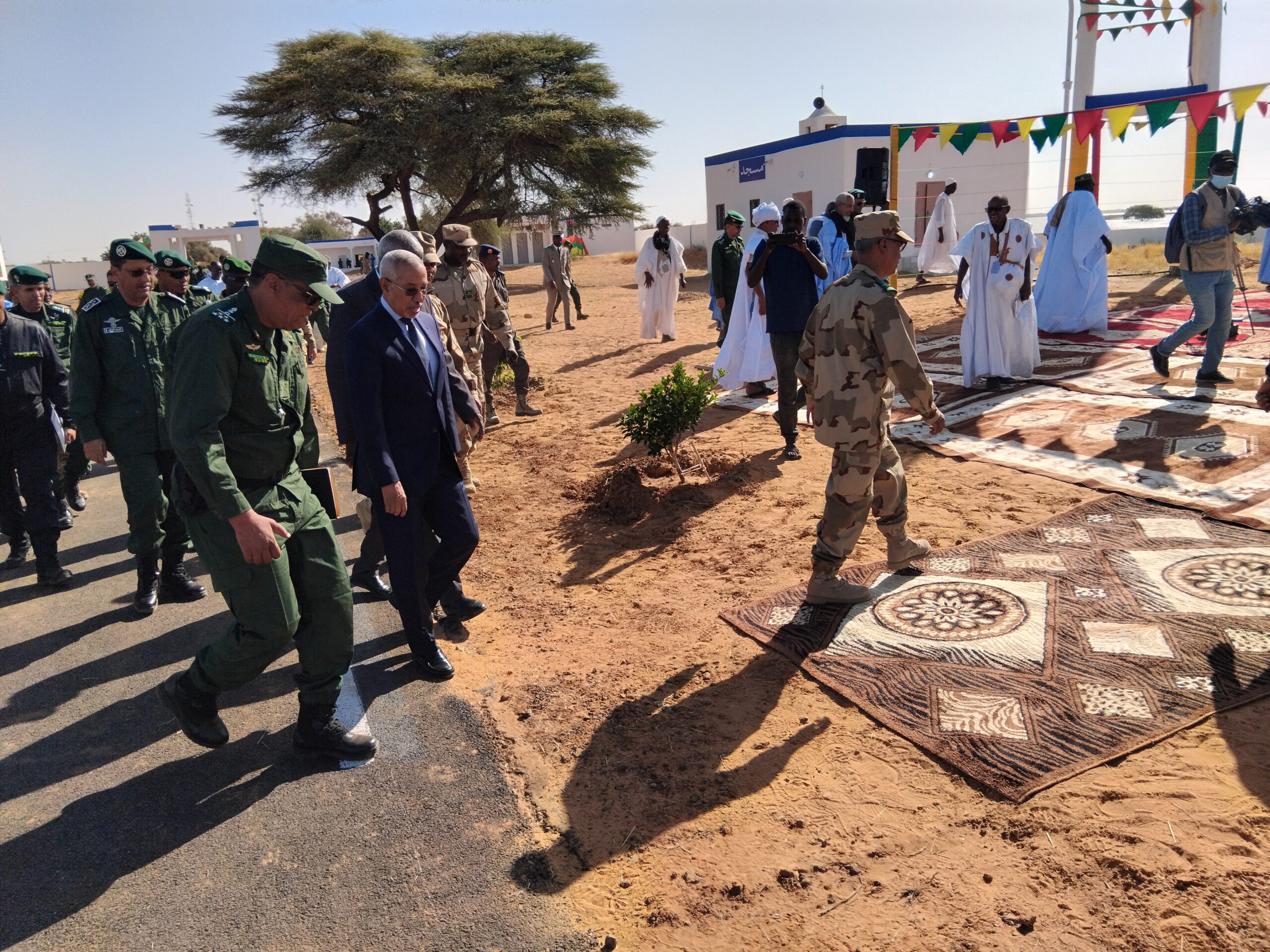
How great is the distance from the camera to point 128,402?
15.5 feet

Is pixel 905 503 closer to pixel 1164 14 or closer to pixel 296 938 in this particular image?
pixel 296 938

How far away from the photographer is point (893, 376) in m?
3.97

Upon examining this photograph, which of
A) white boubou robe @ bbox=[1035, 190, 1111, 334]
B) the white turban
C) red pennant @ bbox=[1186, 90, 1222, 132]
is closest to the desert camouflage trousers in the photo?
the white turban

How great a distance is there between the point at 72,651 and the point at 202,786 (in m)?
1.78

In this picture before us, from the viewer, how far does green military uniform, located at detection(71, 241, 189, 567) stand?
4.63 meters

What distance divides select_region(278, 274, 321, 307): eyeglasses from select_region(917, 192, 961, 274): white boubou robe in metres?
17.0

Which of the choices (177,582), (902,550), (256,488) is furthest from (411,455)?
(902,550)

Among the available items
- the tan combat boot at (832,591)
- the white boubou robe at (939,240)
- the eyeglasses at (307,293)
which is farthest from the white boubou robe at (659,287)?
the eyeglasses at (307,293)

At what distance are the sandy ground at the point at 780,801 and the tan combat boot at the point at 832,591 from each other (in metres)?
0.39

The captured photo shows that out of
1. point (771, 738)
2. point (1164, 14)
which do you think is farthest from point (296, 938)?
point (1164, 14)

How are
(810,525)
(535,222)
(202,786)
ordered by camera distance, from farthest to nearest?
(535,222)
(810,525)
(202,786)

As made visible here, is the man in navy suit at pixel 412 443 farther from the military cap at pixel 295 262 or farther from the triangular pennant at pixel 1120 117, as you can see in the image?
the triangular pennant at pixel 1120 117

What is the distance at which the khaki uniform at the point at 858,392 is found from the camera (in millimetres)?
3898

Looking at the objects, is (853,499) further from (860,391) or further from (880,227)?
(880,227)
